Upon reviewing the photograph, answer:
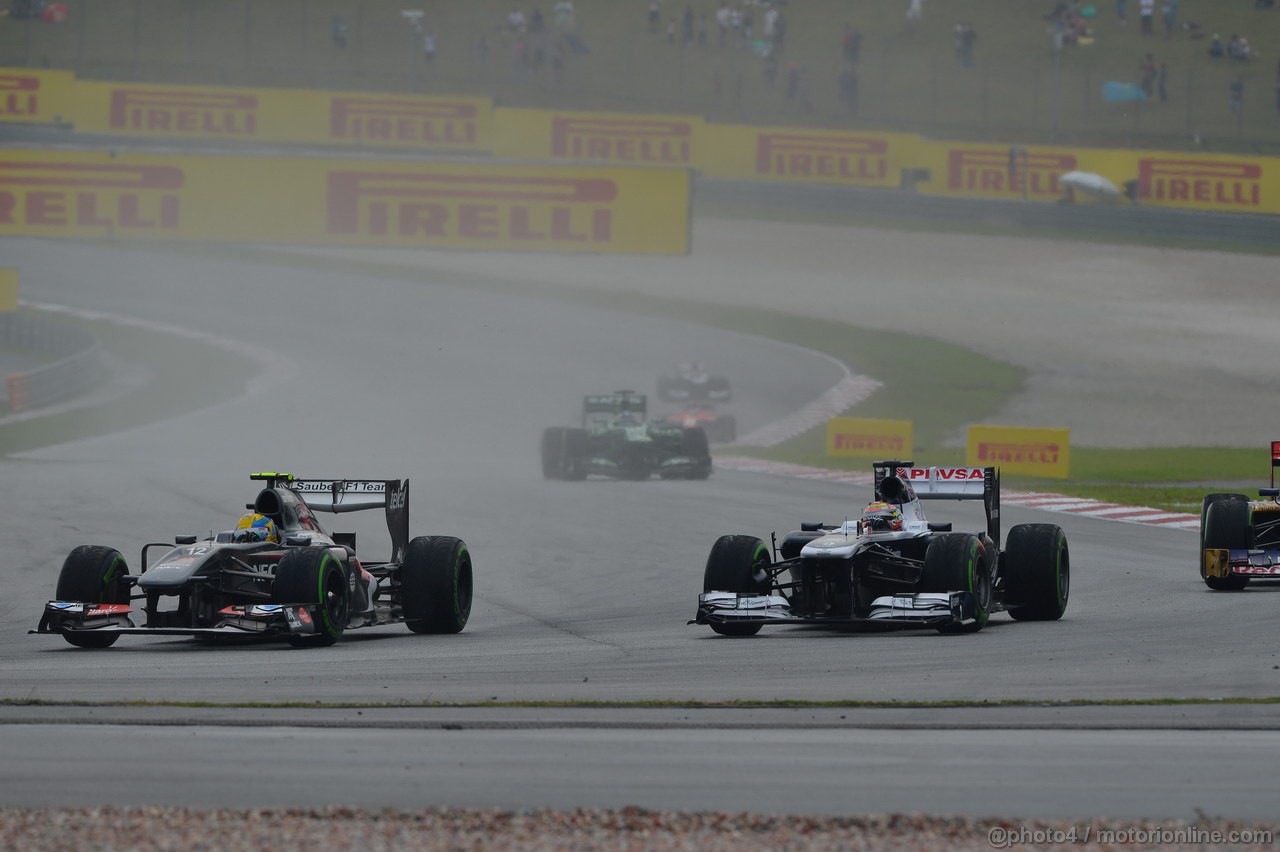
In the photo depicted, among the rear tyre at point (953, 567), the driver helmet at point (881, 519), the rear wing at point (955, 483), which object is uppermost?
the rear wing at point (955, 483)

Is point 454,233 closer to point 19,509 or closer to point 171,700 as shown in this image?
point 19,509

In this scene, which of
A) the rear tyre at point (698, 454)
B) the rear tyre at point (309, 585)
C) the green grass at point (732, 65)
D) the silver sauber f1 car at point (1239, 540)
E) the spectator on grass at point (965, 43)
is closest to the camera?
the rear tyre at point (309, 585)

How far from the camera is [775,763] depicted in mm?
9766

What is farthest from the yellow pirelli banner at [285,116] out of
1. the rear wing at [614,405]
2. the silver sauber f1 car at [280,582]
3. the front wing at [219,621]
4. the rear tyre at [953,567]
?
the rear tyre at [953,567]

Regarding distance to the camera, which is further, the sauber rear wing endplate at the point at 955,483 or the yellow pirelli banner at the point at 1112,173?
the yellow pirelli banner at the point at 1112,173

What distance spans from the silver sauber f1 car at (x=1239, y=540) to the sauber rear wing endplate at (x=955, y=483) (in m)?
3.10

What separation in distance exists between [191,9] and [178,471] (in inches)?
1568

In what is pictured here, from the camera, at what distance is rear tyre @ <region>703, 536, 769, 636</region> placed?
15.6m

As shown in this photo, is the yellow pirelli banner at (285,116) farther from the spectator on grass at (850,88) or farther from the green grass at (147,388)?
the spectator on grass at (850,88)

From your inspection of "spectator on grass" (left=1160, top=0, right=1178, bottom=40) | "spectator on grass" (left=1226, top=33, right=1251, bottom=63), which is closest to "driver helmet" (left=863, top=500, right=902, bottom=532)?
"spectator on grass" (left=1226, top=33, right=1251, bottom=63)

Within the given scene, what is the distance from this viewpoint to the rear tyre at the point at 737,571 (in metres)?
15.6

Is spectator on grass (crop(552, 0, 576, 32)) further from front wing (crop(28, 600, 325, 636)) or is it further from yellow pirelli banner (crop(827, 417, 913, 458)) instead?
front wing (crop(28, 600, 325, 636))

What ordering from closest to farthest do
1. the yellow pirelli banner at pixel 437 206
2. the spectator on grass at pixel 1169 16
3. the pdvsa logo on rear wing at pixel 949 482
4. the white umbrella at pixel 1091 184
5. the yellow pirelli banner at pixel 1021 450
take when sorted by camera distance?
the pdvsa logo on rear wing at pixel 949 482 → the yellow pirelli banner at pixel 1021 450 → the yellow pirelli banner at pixel 437 206 → the white umbrella at pixel 1091 184 → the spectator on grass at pixel 1169 16

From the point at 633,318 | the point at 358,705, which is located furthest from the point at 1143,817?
the point at 633,318
